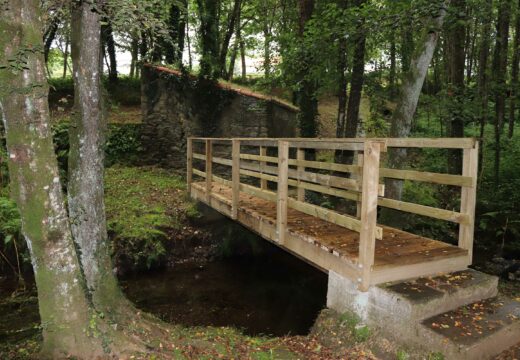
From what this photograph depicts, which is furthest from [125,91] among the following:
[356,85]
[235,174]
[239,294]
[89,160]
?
[89,160]

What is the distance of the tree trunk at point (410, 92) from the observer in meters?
7.00

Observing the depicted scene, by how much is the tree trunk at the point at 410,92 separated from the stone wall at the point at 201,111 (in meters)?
5.22

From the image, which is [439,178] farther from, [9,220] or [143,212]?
[9,220]

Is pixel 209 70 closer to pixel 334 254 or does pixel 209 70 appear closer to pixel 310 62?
pixel 310 62

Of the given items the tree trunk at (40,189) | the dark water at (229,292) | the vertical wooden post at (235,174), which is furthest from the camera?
the vertical wooden post at (235,174)

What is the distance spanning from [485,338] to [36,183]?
167 inches

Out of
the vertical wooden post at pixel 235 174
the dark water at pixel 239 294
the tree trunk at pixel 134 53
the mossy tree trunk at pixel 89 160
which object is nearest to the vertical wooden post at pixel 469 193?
the dark water at pixel 239 294

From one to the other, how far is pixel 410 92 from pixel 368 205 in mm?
4046

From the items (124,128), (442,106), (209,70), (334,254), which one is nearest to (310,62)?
(442,106)

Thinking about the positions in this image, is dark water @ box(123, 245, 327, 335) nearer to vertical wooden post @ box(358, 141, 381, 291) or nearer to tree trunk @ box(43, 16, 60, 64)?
vertical wooden post @ box(358, 141, 381, 291)

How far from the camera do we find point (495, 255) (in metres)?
8.69

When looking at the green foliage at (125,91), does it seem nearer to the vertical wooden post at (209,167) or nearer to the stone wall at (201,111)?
the stone wall at (201,111)

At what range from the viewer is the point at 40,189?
3.23 m

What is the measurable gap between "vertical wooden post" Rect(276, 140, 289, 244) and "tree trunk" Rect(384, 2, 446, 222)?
277cm
